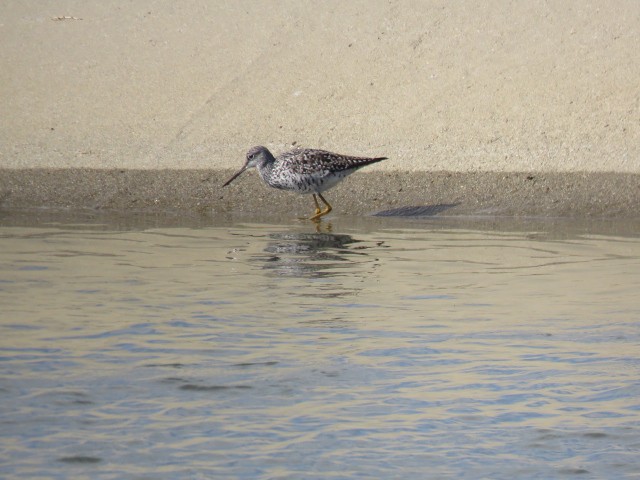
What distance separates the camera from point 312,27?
707 inches

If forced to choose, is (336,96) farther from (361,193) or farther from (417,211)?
(417,211)

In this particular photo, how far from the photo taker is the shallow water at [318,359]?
4.80 metres

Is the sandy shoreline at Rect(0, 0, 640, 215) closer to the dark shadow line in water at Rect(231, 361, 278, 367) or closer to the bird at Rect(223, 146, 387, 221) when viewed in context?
the bird at Rect(223, 146, 387, 221)

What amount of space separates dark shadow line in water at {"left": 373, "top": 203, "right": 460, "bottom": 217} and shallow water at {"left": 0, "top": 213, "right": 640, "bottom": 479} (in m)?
Answer: 2.06

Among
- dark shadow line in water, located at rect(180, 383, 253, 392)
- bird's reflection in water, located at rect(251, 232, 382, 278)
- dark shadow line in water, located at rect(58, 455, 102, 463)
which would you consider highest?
bird's reflection in water, located at rect(251, 232, 382, 278)

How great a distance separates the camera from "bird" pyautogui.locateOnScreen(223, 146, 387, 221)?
1227cm

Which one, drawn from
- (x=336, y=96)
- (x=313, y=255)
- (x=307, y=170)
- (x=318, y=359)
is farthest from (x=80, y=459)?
(x=336, y=96)

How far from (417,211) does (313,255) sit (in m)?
3.02

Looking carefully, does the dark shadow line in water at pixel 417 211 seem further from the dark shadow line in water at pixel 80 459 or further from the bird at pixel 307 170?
the dark shadow line in water at pixel 80 459

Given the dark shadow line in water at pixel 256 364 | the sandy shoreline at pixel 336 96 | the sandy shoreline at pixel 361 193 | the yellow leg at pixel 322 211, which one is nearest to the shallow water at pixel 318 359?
the dark shadow line in water at pixel 256 364

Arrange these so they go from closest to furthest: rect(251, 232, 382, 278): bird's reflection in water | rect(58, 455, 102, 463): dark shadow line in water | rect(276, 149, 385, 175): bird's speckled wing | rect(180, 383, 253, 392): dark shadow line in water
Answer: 1. rect(58, 455, 102, 463): dark shadow line in water
2. rect(180, 383, 253, 392): dark shadow line in water
3. rect(251, 232, 382, 278): bird's reflection in water
4. rect(276, 149, 385, 175): bird's speckled wing

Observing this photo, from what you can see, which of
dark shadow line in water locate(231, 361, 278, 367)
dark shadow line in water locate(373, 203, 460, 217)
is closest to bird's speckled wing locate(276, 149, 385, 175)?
dark shadow line in water locate(373, 203, 460, 217)

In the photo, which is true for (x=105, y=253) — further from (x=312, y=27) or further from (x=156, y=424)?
(x=312, y=27)

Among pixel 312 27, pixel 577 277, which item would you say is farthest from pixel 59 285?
pixel 312 27
